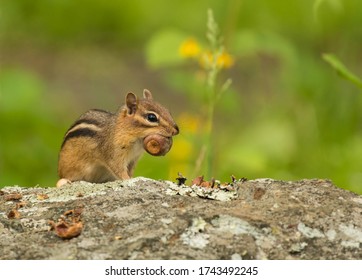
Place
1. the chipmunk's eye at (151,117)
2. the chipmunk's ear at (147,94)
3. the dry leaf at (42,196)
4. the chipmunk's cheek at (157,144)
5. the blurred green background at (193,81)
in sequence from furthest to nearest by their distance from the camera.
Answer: the blurred green background at (193,81)
the chipmunk's ear at (147,94)
the chipmunk's eye at (151,117)
the chipmunk's cheek at (157,144)
the dry leaf at (42,196)

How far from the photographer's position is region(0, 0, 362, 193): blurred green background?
609 centimetres

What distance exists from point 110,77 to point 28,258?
23.3 feet

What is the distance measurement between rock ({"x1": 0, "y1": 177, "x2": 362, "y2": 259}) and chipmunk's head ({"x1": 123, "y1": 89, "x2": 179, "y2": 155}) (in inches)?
36.9

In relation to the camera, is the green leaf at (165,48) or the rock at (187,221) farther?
the green leaf at (165,48)

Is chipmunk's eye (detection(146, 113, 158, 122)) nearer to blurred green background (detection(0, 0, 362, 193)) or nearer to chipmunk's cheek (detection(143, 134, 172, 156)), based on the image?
chipmunk's cheek (detection(143, 134, 172, 156))

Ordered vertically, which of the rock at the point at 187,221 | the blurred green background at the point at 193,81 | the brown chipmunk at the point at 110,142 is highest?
the blurred green background at the point at 193,81

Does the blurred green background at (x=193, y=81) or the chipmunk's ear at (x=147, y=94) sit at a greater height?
the blurred green background at (x=193, y=81)

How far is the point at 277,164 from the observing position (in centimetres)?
680

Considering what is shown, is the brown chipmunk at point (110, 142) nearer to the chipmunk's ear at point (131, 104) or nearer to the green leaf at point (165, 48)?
the chipmunk's ear at point (131, 104)

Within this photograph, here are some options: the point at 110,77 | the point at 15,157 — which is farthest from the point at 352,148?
the point at 110,77

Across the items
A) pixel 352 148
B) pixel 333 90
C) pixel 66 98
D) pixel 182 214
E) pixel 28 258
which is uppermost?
pixel 66 98

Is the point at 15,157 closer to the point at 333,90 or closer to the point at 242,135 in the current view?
the point at 242,135

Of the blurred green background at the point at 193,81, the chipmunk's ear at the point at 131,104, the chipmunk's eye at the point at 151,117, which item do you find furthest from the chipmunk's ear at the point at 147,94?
the blurred green background at the point at 193,81

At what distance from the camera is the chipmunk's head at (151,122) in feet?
Result: 15.0
